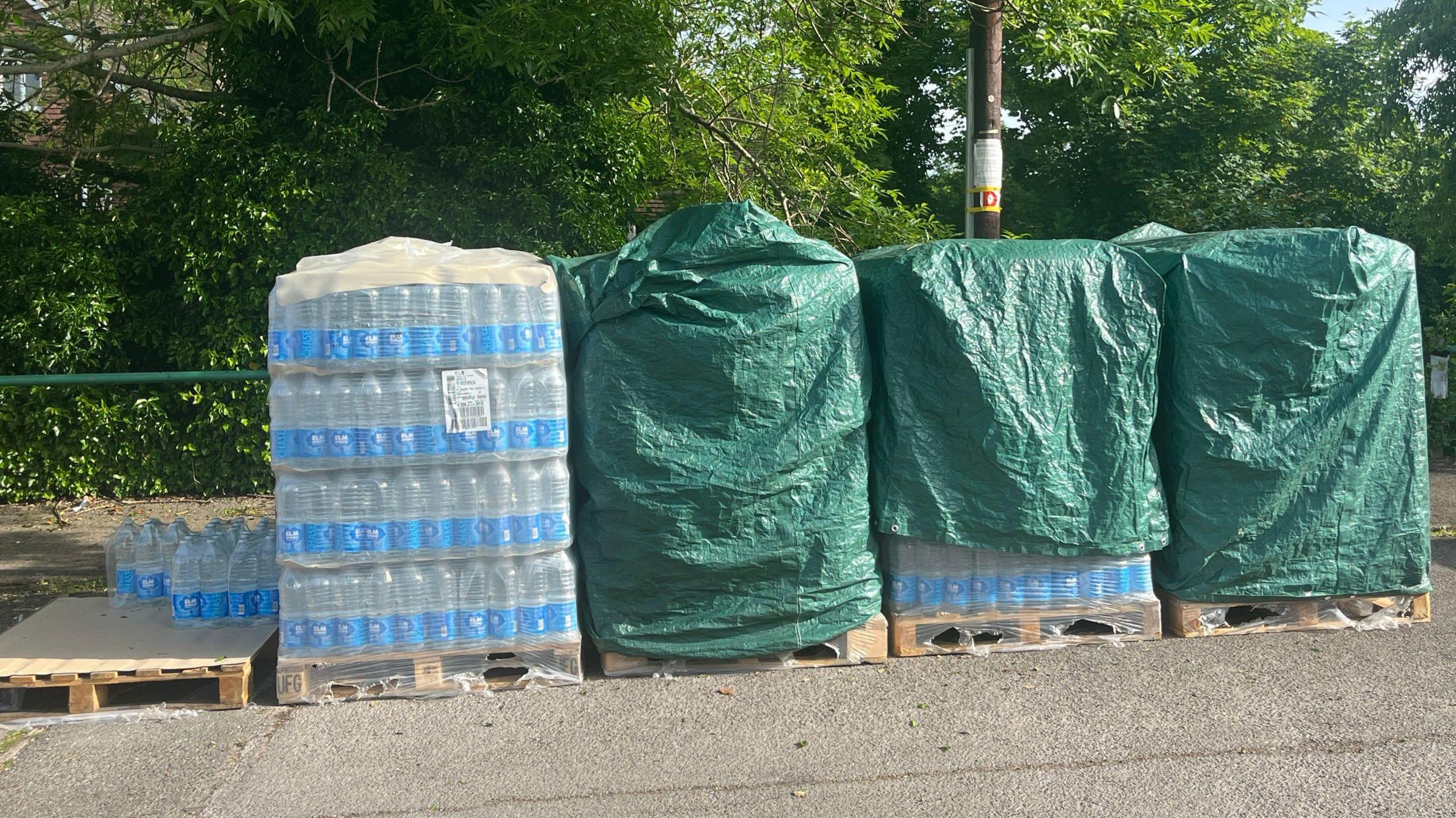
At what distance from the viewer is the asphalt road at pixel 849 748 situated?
3748mm

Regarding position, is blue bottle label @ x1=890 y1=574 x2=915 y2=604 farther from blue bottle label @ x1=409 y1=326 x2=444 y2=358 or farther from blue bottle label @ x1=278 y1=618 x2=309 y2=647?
blue bottle label @ x1=278 y1=618 x2=309 y2=647

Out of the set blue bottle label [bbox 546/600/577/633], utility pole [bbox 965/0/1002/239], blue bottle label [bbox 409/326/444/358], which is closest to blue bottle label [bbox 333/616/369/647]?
blue bottle label [bbox 546/600/577/633]

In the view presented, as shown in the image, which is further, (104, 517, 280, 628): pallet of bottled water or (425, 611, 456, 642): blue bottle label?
(104, 517, 280, 628): pallet of bottled water

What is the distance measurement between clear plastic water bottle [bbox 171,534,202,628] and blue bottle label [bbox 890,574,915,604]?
316 centimetres

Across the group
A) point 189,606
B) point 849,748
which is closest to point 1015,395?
point 849,748

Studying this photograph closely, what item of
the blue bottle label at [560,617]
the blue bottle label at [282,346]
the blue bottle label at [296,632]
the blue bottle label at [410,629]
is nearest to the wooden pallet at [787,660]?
the blue bottle label at [560,617]

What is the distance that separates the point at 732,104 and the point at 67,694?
6.22 m

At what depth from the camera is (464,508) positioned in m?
4.62

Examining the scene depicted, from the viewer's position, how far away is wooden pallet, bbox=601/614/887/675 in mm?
4887

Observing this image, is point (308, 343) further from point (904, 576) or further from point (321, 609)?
point (904, 576)

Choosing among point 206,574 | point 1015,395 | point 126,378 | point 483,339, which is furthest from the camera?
point 126,378

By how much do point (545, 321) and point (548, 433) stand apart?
47 cm

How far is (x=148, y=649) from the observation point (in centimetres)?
478

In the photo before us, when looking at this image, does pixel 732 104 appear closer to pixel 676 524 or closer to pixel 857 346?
pixel 857 346
